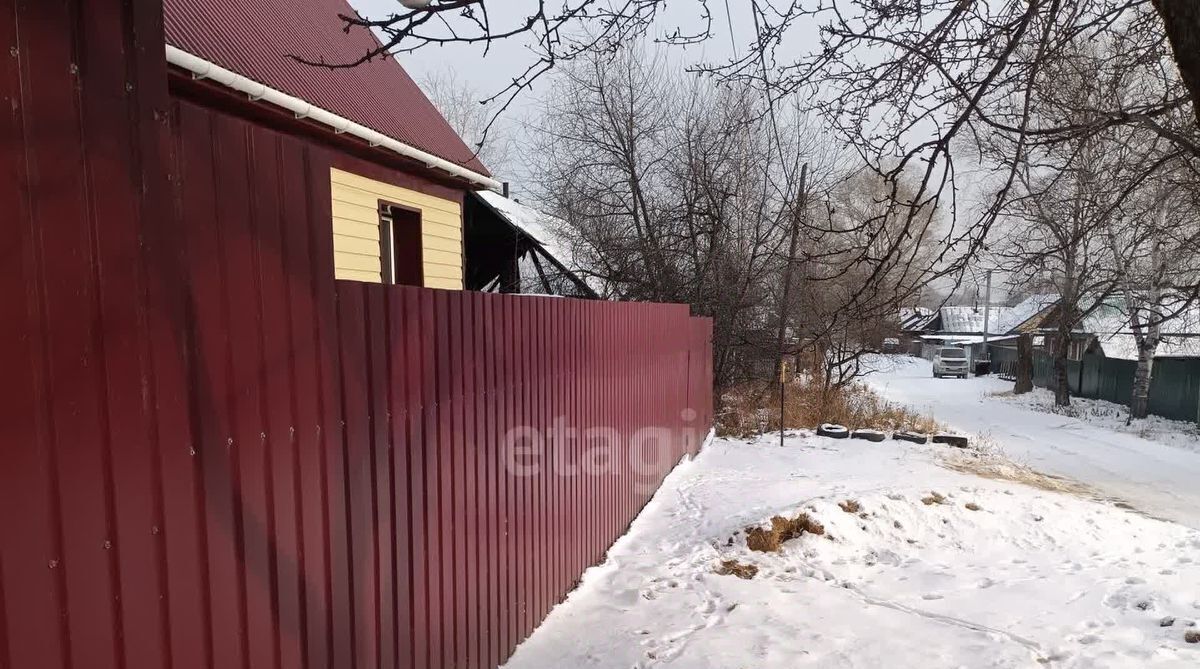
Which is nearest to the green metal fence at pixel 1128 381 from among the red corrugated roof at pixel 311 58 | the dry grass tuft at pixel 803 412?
the dry grass tuft at pixel 803 412

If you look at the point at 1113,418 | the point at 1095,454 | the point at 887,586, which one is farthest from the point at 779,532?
the point at 1113,418

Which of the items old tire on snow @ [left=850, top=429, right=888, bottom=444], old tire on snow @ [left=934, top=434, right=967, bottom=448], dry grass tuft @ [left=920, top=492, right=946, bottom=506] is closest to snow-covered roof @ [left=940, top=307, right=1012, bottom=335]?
old tire on snow @ [left=934, top=434, right=967, bottom=448]

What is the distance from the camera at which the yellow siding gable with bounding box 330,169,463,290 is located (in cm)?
610

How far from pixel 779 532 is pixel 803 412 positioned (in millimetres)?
8284

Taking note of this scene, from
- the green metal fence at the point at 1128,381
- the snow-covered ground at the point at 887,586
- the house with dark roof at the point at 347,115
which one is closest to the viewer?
the snow-covered ground at the point at 887,586

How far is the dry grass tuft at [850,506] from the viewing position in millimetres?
5930

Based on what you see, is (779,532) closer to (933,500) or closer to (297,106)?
(933,500)

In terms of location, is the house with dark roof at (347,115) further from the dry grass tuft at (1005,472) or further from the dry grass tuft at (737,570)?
the dry grass tuft at (1005,472)

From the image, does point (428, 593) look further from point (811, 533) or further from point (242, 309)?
point (811, 533)

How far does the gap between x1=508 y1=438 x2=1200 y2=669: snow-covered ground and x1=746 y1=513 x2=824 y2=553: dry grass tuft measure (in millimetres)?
97

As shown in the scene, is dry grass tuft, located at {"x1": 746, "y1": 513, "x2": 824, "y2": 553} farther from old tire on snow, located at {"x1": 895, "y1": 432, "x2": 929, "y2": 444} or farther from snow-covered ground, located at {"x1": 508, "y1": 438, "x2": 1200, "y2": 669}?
old tire on snow, located at {"x1": 895, "y1": 432, "x2": 929, "y2": 444}

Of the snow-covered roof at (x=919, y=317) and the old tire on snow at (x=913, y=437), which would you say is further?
the old tire on snow at (x=913, y=437)
